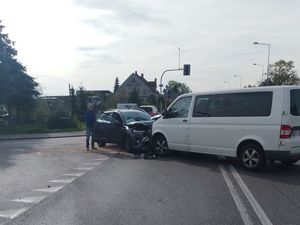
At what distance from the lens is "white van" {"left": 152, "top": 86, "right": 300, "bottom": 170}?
9688mm

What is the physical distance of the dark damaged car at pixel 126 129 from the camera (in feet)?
47.7

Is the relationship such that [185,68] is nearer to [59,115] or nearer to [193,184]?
[59,115]

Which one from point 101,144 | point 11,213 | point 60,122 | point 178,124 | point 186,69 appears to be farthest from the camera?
point 186,69

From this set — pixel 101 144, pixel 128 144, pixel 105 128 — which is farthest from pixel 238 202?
pixel 101 144

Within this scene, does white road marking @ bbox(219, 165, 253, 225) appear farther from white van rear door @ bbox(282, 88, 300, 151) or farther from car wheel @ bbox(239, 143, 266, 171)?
white van rear door @ bbox(282, 88, 300, 151)

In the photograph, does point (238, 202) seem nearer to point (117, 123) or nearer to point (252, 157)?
point (252, 157)

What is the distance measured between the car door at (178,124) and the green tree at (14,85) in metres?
24.4

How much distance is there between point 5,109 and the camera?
130 feet

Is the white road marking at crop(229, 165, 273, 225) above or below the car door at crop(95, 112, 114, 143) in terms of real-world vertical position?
below

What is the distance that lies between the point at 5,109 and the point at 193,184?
34.0m

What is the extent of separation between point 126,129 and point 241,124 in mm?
5384

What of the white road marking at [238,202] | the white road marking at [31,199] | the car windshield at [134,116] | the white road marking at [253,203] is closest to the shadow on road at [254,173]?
the white road marking at [253,203]

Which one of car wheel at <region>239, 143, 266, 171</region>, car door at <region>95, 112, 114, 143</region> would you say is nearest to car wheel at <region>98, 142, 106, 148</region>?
car door at <region>95, 112, 114, 143</region>

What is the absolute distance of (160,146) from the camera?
1341cm
